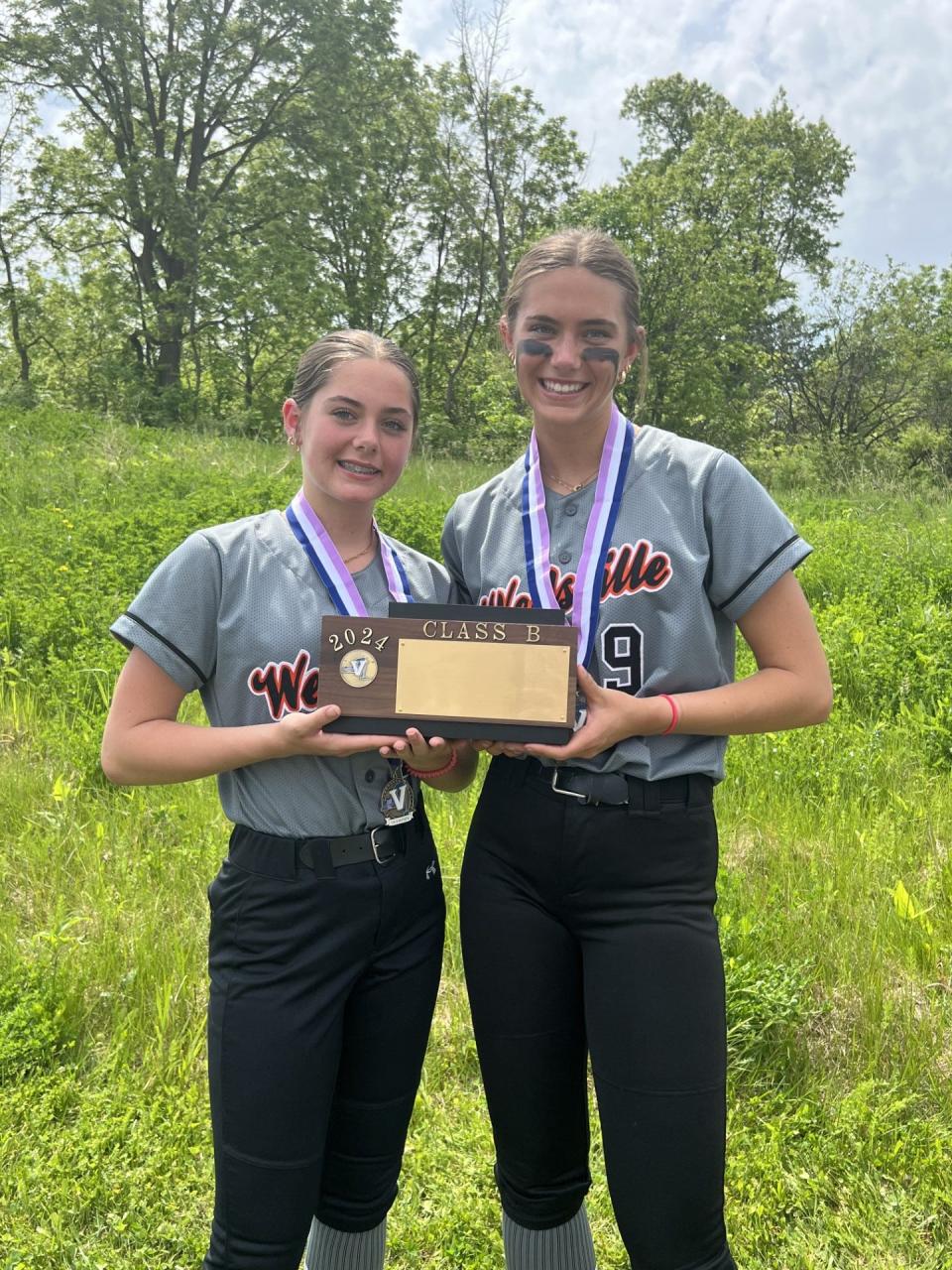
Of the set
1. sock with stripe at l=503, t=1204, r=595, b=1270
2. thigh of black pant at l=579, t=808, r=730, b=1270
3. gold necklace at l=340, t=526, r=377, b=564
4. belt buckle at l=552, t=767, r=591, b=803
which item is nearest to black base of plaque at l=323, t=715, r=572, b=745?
belt buckle at l=552, t=767, r=591, b=803

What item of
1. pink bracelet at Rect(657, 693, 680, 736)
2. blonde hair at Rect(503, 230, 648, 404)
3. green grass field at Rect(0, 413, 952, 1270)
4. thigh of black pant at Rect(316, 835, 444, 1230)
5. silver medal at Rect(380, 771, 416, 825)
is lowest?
green grass field at Rect(0, 413, 952, 1270)

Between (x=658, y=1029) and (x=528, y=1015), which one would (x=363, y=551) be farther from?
(x=658, y=1029)

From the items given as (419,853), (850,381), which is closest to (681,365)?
(850,381)

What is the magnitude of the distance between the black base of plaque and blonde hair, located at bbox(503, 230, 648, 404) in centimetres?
86

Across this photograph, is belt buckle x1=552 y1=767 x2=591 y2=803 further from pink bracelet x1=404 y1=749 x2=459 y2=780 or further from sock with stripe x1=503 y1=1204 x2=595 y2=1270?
sock with stripe x1=503 y1=1204 x2=595 y2=1270

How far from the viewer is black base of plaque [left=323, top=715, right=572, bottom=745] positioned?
6.33 feet

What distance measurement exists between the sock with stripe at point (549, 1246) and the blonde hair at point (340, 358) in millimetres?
2090

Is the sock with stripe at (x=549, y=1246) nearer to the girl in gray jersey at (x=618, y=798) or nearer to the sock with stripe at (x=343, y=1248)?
the girl in gray jersey at (x=618, y=798)

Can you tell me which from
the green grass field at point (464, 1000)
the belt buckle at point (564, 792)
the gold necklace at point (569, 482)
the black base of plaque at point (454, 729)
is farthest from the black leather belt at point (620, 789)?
the green grass field at point (464, 1000)

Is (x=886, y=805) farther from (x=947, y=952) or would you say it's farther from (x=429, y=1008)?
(x=429, y=1008)

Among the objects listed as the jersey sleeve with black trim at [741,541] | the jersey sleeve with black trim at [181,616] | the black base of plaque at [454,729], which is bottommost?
the black base of plaque at [454,729]

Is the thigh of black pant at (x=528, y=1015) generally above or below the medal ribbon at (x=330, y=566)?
below

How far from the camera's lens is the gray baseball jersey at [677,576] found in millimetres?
2008

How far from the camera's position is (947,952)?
11.2ft
